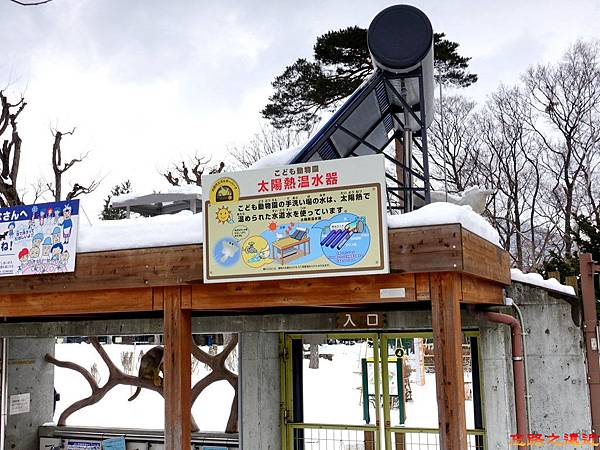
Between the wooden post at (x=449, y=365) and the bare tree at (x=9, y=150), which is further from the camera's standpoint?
the bare tree at (x=9, y=150)

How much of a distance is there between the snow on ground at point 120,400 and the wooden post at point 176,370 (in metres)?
3.47

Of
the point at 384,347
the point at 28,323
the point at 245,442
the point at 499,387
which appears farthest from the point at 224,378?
the point at 499,387

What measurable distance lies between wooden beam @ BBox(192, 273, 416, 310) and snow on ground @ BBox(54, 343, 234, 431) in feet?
12.6

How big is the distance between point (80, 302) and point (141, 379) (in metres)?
4.13

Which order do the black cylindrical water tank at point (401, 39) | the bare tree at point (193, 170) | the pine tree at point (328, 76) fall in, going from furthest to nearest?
the bare tree at point (193, 170)
the pine tree at point (328, 76)
the black cylindrical water tank at point (401, 39)

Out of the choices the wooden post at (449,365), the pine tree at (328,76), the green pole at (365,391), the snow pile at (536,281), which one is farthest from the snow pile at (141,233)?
the pine tree at (328,76)

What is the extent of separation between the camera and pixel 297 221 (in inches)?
207

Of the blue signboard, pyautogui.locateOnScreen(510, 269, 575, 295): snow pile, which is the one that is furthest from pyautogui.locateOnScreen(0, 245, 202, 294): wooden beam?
the blue signboard

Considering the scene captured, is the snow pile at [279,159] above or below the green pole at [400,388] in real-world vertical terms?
above

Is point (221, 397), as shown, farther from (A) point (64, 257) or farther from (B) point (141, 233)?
(B) point (141, 233)

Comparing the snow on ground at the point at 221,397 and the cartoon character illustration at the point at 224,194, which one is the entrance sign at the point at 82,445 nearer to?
the snow on ground at the point at 221,397

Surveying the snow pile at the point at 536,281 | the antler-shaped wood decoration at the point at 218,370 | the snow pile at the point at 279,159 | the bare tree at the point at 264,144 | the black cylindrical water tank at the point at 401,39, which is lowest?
the antler-shaped wood decoration at the point at 218,370

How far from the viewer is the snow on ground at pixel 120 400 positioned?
9.33 meters

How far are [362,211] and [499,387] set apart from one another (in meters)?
3.64
